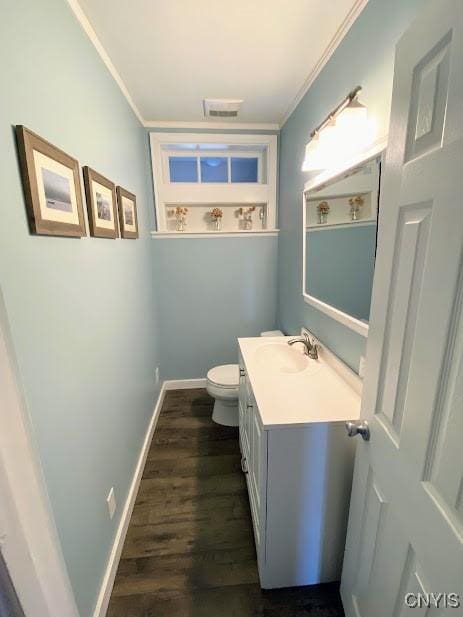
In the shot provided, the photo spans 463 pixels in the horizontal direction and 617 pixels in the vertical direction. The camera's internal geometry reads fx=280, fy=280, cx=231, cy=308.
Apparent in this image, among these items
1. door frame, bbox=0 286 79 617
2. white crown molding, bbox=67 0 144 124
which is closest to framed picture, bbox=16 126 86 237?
door frame, bbox=0 286 79 617

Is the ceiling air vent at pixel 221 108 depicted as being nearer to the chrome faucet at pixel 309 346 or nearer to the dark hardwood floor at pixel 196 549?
the chrome faucet at pixel 309 346

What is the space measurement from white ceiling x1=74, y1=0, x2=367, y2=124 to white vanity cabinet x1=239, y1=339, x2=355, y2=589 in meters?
1.74

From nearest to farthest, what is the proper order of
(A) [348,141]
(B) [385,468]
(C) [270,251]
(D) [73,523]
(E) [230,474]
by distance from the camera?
(B) [385,468] < (D) [73,523] < (A) [348,141] < (E) [230,474] < (C) [270,251]

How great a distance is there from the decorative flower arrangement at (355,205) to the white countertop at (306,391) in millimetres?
737

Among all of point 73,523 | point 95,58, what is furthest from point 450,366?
point 95,58

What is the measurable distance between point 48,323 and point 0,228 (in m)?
0.31

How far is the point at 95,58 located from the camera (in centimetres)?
135

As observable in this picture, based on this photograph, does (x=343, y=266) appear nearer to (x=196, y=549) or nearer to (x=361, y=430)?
(x=361, y=430)

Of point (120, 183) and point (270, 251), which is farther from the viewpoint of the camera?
point (270, 251)

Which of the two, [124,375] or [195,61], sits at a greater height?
[195,61]

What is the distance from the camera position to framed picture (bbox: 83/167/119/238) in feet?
3.96

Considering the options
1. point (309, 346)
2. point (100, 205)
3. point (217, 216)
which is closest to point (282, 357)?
point (309, 346)

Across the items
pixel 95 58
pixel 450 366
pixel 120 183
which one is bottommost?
pixel 450 366

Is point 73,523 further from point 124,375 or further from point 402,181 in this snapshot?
point 402,181
